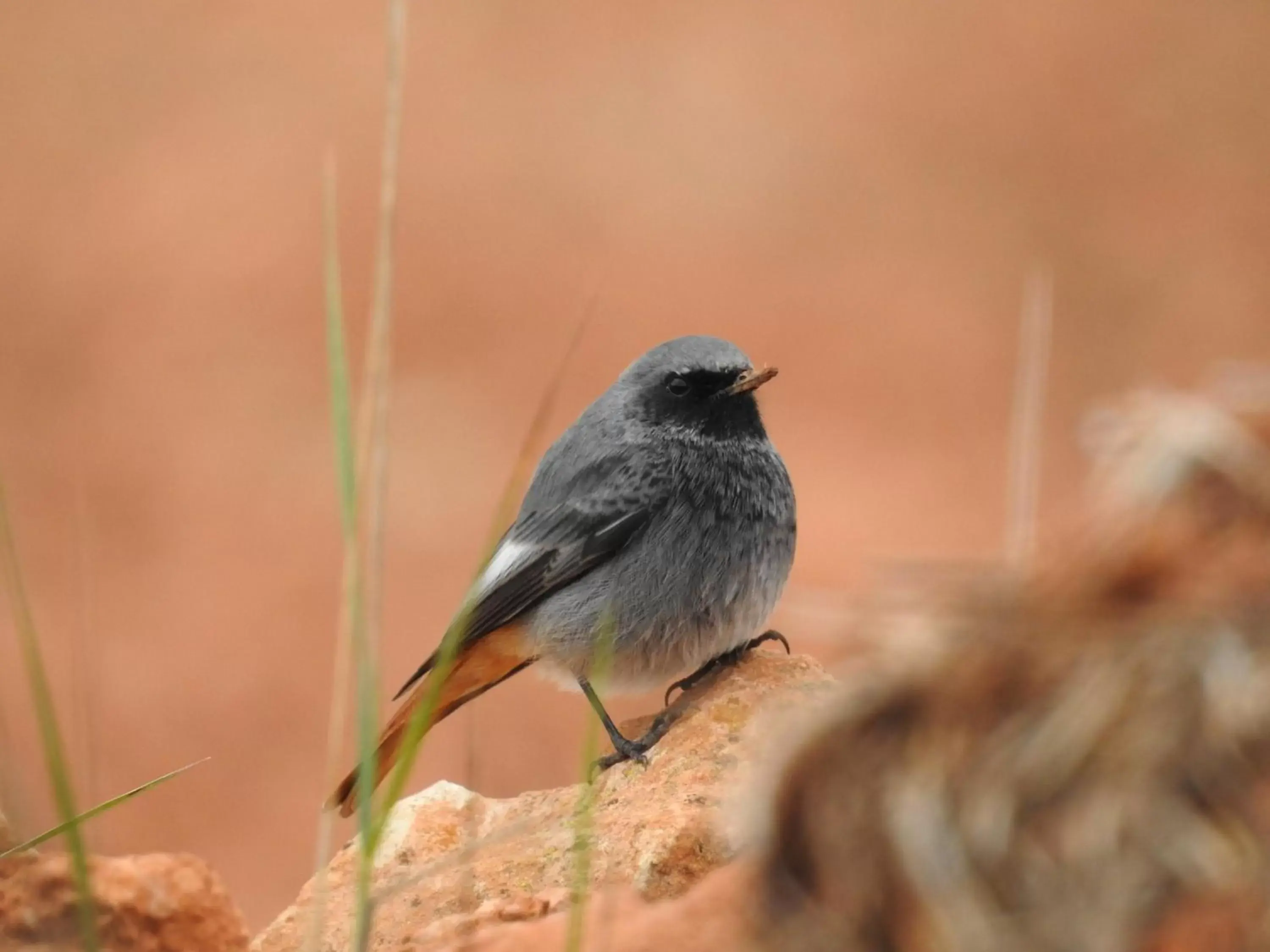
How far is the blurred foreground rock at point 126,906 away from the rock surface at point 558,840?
9.6 inches

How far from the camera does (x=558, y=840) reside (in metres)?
3.69

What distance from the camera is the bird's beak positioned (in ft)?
16.3

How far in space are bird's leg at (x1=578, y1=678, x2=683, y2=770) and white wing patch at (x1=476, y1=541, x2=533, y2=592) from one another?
0.70 metres

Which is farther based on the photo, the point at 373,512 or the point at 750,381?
the point at 750,381

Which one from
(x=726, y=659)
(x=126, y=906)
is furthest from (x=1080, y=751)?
(x=726, y=659)

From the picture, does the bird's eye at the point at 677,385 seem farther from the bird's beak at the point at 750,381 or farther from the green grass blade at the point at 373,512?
the green grass blade at the point at 373,512

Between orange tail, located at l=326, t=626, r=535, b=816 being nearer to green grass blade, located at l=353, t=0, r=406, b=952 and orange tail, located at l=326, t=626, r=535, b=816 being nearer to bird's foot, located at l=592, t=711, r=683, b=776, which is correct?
bird's foot, located at l=592, t=711, r=683, b=776

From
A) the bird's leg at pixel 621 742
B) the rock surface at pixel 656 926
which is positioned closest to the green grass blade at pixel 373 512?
the rock surface at pixel 656 926

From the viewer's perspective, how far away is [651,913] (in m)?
2.30

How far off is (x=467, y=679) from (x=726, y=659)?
101 centimetres

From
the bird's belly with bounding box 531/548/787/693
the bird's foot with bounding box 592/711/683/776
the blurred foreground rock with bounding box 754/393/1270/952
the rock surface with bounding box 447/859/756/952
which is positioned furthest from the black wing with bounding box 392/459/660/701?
the blurred foreground rock with bounding box 754/393/1270/952

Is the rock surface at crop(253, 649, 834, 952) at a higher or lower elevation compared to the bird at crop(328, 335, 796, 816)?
lower

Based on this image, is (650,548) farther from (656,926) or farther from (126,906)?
(656,926)

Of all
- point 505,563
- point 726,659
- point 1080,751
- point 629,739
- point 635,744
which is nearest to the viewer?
point 1080,751
